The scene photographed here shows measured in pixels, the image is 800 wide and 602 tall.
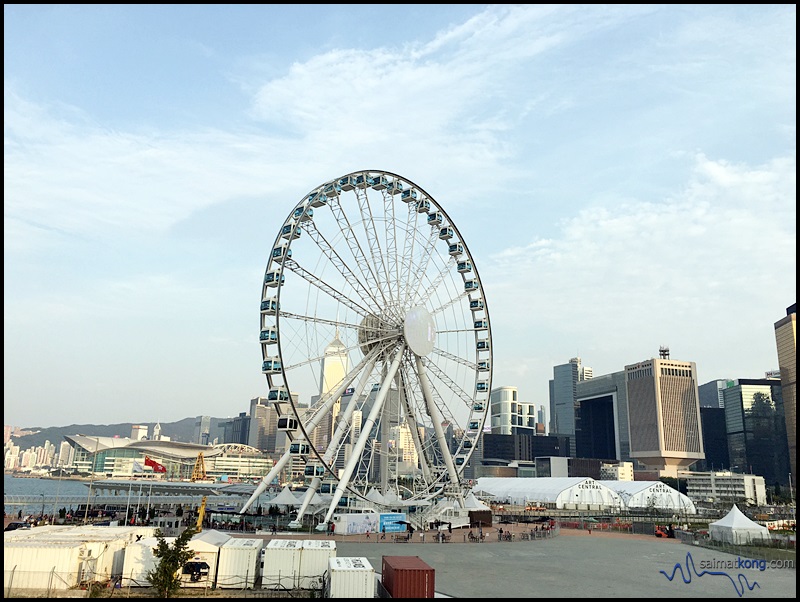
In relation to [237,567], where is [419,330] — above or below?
above

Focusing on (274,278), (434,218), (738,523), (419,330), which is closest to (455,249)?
(434,218)

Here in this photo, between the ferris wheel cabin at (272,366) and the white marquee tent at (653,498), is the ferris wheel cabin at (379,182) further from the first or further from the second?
the white marquee tent at (653,498)

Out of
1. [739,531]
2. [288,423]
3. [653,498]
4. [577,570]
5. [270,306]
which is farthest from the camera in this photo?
[653,498]

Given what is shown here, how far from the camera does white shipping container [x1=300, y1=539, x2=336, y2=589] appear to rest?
3094 centimetres

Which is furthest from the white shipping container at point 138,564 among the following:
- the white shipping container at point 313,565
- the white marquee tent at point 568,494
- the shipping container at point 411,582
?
the white marquee tent at point 568,494

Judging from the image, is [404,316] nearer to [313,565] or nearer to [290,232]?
[290,232]

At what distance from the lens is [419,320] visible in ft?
199

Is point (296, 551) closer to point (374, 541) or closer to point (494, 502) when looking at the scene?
point (374, 541)

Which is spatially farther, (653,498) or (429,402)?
(653,498)

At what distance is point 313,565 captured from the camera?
31.5 meters

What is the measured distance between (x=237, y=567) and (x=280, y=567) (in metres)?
2.26

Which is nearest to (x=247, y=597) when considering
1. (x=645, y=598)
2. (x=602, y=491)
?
(x=645, y=598)

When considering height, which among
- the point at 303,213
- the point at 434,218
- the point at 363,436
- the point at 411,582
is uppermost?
the point at 434,218
